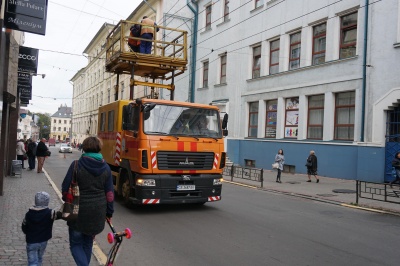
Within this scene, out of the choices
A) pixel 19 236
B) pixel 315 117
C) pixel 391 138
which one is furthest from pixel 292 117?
pixel 19 236

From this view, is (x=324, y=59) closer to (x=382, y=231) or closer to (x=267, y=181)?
(x=267, y=181)

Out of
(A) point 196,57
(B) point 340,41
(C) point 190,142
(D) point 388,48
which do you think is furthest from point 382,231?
(A) point 196,57

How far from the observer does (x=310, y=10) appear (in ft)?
68.1

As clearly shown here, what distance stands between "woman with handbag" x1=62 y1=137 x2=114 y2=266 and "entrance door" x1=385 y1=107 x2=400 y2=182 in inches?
589

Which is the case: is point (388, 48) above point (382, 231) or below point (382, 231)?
above

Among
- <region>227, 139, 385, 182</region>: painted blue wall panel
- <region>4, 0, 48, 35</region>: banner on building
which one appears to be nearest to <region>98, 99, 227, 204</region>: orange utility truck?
<region>4, 0, 48, 35</region>: banner on building

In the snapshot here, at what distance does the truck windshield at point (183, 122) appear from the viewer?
29.5 ft

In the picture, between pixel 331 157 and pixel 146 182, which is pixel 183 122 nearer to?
pixel 146 182

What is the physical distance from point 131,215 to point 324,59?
49.2 ft

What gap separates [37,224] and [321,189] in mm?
12910

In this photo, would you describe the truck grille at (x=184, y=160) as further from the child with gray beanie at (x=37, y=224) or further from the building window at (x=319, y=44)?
the building window at (x=319, y=44)

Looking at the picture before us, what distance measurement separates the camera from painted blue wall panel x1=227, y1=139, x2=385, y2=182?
1670 cm

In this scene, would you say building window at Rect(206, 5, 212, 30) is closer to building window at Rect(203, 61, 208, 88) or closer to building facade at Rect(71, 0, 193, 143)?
building facade at Rect(71, 0, 193, 143)

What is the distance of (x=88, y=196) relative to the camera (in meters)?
4.30
